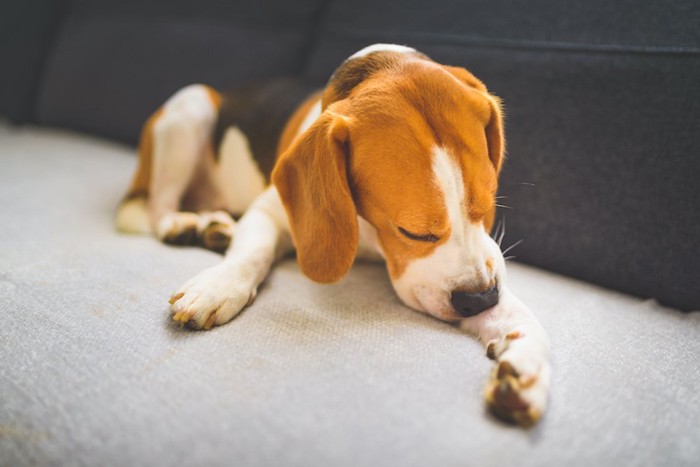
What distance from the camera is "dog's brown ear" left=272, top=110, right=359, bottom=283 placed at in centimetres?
115

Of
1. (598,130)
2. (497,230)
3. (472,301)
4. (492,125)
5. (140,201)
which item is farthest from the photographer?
(140,201)

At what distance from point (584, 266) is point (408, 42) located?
103 centimetres

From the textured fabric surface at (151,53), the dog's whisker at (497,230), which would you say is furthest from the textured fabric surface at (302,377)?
the textured fabric surface at (151,53)

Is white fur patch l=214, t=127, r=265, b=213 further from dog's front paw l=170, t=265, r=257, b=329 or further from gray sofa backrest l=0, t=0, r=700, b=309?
dog's front paw l=170, t=265, r=257, b=329

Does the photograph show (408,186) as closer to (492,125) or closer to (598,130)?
(492,125)

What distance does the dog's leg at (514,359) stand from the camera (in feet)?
2.55

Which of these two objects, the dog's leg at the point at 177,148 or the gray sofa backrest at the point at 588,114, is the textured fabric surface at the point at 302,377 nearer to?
the gray sofa backrest at the point at 588,114

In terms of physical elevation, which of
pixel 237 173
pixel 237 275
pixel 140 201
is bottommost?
pixel 140 201

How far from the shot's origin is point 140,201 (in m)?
1.91

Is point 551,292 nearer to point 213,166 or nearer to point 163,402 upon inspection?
point 163,402

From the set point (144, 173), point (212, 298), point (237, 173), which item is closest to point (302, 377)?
point (212, 298)

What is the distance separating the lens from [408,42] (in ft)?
6.05

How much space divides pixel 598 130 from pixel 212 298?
1.20 m

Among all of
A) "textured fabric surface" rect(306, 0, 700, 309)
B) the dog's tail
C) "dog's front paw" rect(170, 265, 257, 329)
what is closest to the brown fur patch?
the dog's tail
